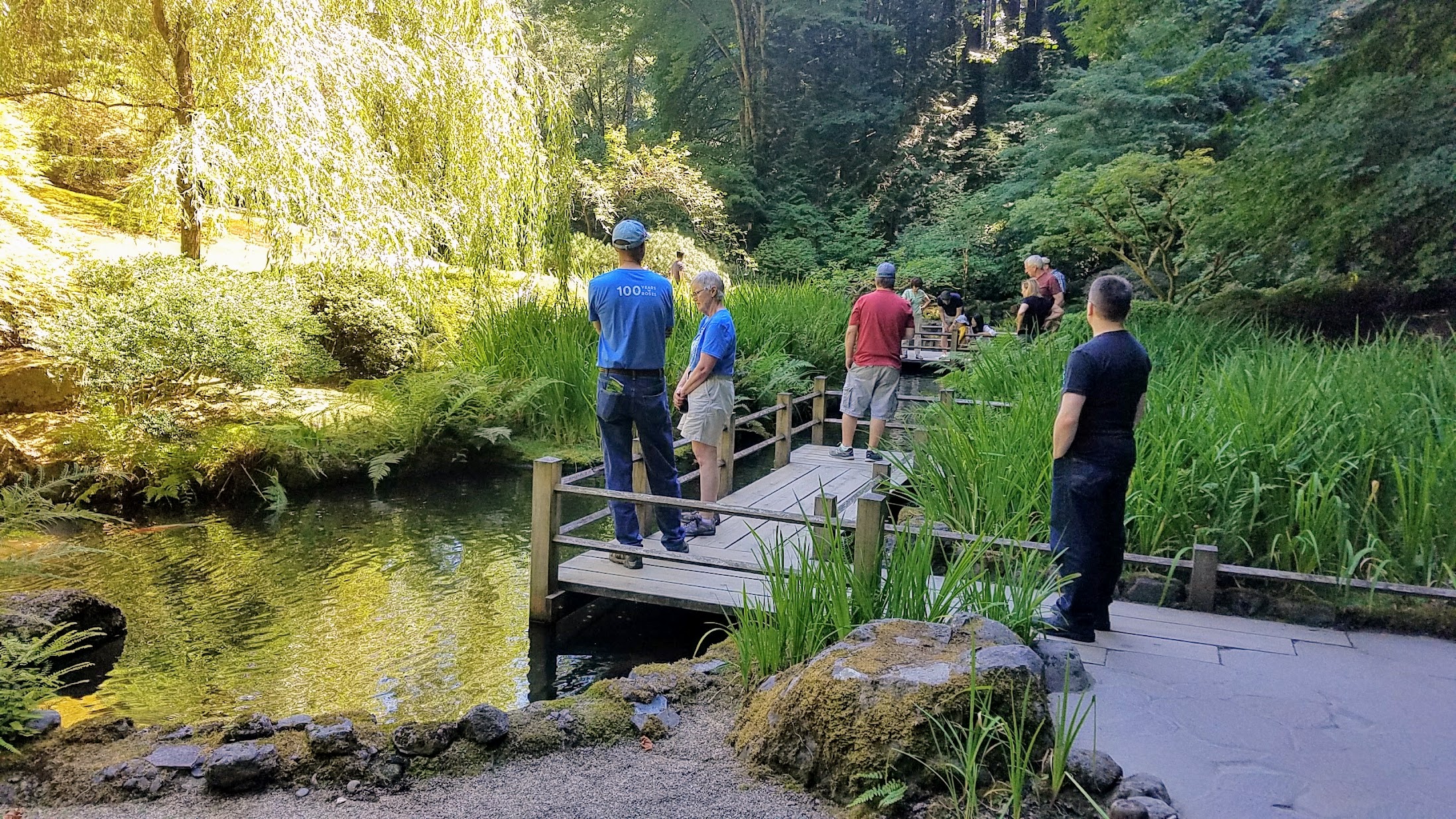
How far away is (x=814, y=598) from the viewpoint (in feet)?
12.7

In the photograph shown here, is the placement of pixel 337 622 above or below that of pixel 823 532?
below

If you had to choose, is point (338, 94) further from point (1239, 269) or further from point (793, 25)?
point (793, 25)

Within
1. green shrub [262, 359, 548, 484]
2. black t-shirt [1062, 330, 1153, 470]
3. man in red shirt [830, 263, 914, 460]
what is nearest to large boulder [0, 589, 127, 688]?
green shrub [262, 359, 548, 484]

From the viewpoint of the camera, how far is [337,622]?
18.4 feet

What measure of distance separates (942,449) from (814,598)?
101 inches

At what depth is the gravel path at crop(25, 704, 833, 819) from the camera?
9.96 feet

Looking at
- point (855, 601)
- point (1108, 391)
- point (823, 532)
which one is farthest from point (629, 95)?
point (855, 601)

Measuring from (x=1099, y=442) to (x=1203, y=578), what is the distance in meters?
1.15

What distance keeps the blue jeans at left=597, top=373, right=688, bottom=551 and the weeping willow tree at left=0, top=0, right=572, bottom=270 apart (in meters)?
4.91

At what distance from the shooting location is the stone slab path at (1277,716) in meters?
2.92

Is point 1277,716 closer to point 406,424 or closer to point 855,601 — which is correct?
point 855,601

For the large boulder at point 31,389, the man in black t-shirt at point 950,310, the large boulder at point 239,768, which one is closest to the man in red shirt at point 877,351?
the large boulder at point 239,768

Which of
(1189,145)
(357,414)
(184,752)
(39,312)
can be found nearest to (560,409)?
(357,414)

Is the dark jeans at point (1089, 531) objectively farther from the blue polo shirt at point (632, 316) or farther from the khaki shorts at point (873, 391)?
the khaki shorts at point (873, 391)
